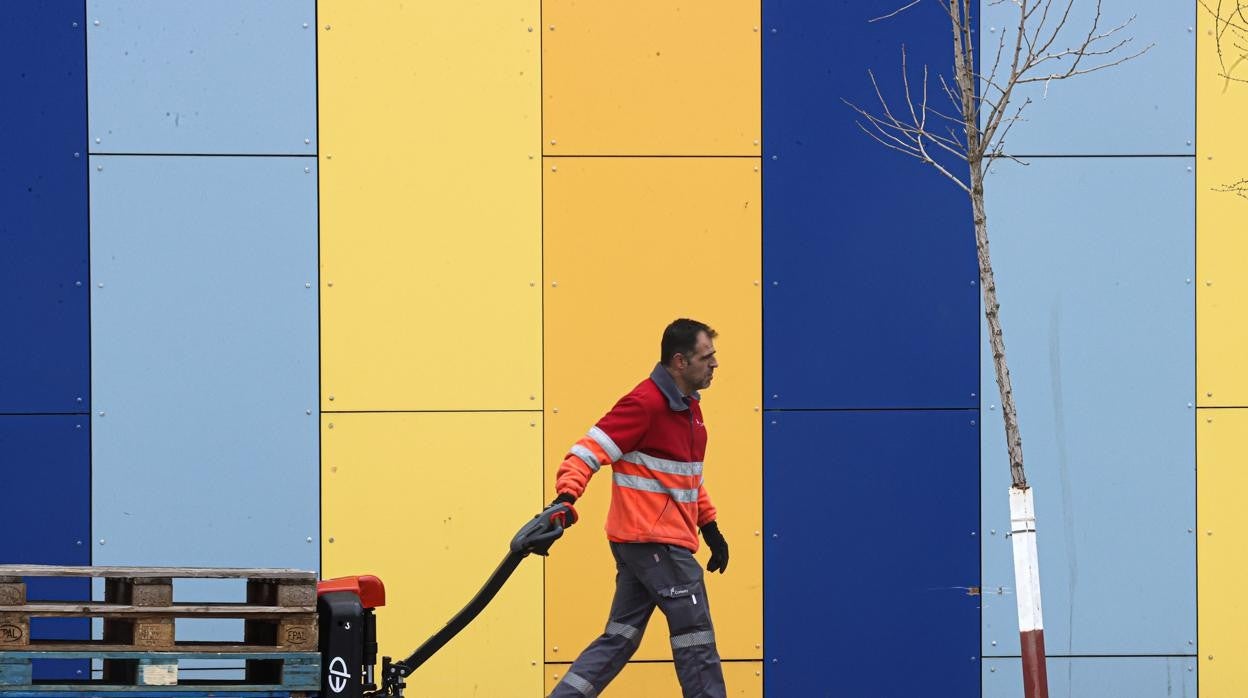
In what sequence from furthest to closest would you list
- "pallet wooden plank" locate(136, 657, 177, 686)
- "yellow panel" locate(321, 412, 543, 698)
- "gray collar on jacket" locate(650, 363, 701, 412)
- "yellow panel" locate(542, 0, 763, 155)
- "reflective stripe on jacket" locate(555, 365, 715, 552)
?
"yellow panel" locate(542, 0, 763, 155)
"yellow panel" locate(321, 412, 543, 698)
"gray collar on jacket" locate(650, 363, 701, 412)
"reflective stripe on jacket" locate(555, 365, 715, 552)
"pallet wooden plank" locate(136, 657, 177, 686)

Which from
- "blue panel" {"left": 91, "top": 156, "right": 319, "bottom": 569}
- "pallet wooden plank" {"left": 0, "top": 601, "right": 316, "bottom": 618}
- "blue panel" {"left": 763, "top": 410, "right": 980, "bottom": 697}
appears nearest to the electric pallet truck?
"pallet wooden plank" {"left": 0, "top": 601, "right": 316, "bottom": 618}

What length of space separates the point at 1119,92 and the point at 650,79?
2.50m

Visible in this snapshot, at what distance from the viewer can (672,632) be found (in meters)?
6.23

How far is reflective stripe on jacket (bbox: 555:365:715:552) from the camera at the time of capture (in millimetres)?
6172

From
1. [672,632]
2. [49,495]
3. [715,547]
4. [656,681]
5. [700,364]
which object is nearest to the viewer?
[672,632]

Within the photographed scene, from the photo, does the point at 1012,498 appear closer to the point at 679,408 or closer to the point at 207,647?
the point at 679,408

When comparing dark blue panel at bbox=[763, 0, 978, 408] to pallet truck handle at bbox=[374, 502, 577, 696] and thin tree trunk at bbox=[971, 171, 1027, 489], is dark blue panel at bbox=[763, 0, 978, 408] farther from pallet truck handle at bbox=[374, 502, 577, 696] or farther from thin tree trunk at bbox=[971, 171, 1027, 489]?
pallet truck handle at bbox=[374, 502, 577, 696]

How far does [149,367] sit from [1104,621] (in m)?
5.15

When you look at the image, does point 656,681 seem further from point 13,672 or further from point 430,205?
point 13,672

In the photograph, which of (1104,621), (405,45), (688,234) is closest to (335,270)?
(405,45)

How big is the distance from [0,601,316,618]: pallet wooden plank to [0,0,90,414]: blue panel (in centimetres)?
265
